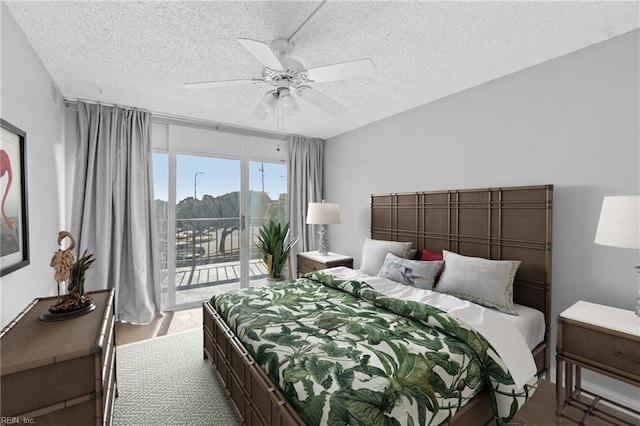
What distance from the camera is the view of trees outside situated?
12.8 ft

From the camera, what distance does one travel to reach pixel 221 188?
430 centimetres

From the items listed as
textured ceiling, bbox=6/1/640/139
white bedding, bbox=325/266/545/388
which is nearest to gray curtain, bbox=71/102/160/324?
textured ceiling, bbox=6/1/640/139

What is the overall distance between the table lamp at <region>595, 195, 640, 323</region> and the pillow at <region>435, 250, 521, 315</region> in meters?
0.68

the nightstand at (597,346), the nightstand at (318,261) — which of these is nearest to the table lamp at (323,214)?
the nightstand at (318,261)

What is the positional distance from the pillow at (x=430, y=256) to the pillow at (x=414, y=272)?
0.90ft

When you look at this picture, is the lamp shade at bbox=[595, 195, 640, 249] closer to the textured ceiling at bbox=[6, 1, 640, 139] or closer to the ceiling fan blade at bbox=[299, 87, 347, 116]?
the textured ceiling at bbox=[6, 1, 640, 139]

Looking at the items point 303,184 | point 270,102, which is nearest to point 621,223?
point 270,102

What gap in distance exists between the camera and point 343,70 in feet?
5.83

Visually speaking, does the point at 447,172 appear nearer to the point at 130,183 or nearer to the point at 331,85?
the point at 331,85

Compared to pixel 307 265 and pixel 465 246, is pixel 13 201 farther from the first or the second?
pixel 465 246

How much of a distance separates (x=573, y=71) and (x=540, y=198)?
3.29ft

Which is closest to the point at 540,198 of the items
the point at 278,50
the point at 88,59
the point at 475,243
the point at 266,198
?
the point at 475,243

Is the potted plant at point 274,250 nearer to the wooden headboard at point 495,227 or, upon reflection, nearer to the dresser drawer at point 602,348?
the wooden headboard at point 495,227

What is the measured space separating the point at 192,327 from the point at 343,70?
3260 mm
